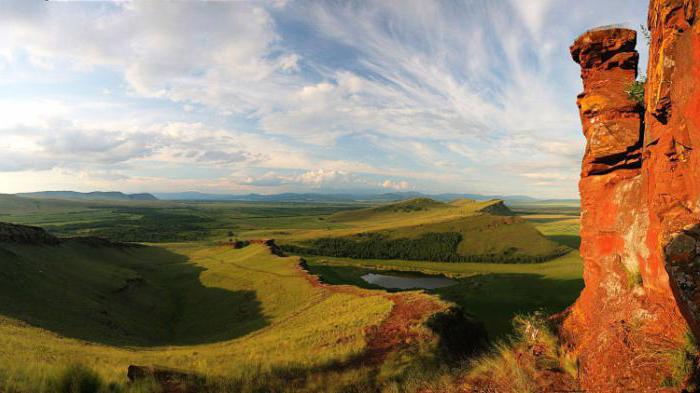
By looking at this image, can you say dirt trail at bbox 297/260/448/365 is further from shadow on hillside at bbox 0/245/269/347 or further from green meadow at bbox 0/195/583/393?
shadow on hillside at bbox 0/245/269/347

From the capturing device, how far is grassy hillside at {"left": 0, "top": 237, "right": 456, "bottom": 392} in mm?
16422

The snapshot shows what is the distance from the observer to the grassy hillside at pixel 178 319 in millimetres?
16422

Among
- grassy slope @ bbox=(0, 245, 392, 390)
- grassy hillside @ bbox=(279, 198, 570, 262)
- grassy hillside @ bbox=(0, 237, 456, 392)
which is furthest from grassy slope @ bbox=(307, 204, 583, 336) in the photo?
grassy hillside @ bbox=(0, 237, 456, 392)

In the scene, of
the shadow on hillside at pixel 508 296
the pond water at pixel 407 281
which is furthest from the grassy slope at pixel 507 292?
the pond water at pixel 407 281

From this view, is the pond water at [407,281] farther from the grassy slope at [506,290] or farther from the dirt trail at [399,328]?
the dirt trail at [399,328]

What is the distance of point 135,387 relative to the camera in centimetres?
1217

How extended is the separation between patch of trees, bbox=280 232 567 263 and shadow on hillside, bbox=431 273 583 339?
4752 centimetres

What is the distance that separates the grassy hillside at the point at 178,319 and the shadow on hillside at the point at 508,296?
22.0 metres

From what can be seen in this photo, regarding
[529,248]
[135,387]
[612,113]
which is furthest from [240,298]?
[529,248]

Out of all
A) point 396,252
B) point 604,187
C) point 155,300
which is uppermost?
point 604,187

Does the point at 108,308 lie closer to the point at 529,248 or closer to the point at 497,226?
the point at 529,248

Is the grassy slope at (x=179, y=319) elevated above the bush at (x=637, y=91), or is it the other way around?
the bush at (x=637, y=91)

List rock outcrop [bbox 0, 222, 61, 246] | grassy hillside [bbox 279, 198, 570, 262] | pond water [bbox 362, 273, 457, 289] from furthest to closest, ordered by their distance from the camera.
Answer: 1. grassy hillside [bbox 279, 198, 570, 262]
2. pond water [bbox 362, 273, 457, 289]
3. rock outcrop [bbox 0, 222, 61, 246]

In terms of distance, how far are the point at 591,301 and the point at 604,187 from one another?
5.29 metres
